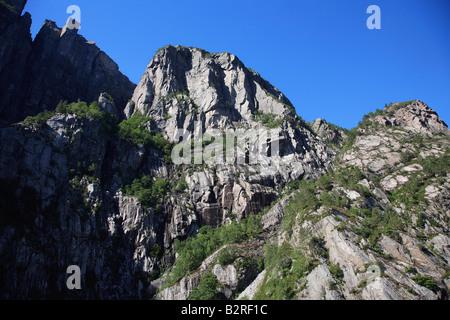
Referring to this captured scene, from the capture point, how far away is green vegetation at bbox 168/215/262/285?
2106 inches

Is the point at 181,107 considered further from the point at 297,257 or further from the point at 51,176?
the point at 297,257

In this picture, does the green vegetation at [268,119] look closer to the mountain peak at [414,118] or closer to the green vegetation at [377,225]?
the mountain peak at [414,118]

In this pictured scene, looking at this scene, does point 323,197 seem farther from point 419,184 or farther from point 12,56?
point 12,56

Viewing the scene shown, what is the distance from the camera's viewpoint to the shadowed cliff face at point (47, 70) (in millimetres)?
77188

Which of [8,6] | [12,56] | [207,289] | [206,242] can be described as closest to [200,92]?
[12,56]

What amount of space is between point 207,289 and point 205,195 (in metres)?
24.6

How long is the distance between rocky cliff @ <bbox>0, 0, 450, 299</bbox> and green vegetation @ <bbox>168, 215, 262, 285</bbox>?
41cm

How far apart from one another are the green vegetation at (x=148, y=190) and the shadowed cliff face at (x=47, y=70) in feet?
116

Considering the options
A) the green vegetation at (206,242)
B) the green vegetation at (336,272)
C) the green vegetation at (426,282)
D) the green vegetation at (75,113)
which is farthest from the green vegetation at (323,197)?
the green vegetation at (75,113)

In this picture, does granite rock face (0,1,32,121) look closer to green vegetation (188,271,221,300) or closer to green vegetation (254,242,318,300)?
green vegetation (188,271,221,300)

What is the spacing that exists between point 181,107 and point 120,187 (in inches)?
1418

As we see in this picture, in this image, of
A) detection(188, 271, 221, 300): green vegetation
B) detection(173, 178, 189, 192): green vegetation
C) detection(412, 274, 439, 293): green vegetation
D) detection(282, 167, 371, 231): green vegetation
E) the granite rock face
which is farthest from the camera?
the granite rock face

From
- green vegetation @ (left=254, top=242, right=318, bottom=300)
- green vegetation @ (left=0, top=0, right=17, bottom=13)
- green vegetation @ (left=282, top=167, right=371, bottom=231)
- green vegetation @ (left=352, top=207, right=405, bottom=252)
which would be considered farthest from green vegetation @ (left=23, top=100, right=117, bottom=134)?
green vegetation @ (left=352, top=207, right=405, bottom=252)
